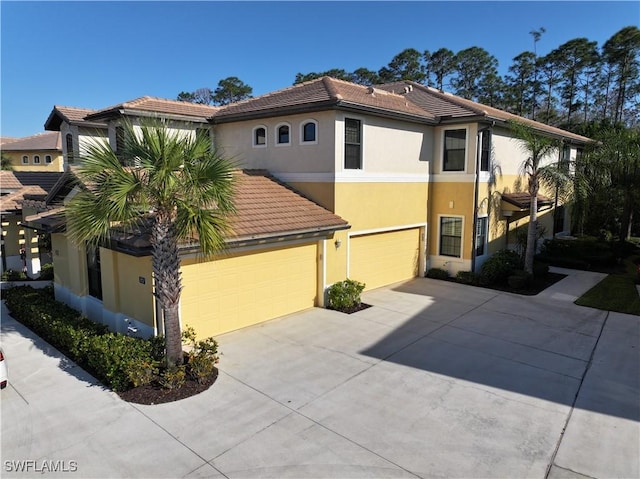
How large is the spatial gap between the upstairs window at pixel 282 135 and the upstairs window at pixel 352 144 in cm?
214

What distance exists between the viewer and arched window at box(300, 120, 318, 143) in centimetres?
1355

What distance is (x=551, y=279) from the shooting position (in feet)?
56.4

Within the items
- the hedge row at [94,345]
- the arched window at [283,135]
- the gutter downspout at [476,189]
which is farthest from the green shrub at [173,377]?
the gutter downspout at [476,189]

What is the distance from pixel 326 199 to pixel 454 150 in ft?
20.0

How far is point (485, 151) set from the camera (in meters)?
16.6

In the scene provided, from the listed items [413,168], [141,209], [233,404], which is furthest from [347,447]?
[413,168]

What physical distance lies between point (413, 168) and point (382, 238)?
9.43ft

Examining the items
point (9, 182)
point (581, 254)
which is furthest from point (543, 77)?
point (9, 182)

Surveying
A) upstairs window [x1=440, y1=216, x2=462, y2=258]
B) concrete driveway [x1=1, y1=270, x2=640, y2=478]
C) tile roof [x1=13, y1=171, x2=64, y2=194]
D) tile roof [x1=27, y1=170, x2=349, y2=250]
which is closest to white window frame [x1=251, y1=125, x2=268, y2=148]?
tile roof [x1=27, y1=170, x2=349, y2=250]

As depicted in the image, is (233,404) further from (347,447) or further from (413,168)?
(413,168)

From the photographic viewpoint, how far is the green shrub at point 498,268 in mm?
15969

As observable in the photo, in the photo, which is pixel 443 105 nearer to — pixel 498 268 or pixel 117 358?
pixel 498 268

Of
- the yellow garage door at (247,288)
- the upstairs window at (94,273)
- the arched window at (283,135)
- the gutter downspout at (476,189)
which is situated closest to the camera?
the yellow garage door at (247,288)

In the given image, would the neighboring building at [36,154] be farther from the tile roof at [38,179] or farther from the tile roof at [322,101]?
the tile roof at [322,101]
